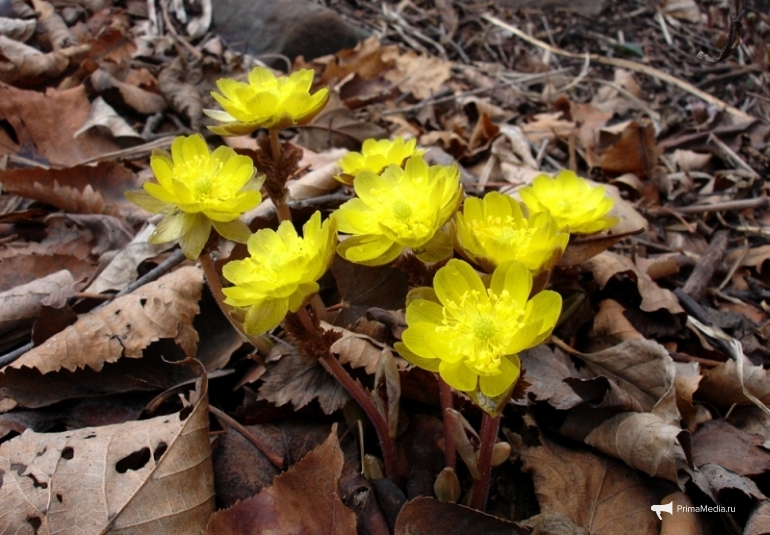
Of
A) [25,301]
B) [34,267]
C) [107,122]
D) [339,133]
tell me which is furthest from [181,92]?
[25,301]

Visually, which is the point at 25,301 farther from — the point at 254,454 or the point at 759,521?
the point at 759,521

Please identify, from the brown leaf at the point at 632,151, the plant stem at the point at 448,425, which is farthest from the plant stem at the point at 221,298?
the brown leaf at the point at 632,151

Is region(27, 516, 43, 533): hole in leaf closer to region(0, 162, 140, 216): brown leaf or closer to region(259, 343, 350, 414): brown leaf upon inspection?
region(259, 343, 350, 414): brown leaf

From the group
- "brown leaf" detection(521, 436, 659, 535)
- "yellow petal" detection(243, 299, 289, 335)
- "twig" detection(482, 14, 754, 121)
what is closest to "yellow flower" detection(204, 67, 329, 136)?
"yellow petal" detection(243, 299, 289, 335)

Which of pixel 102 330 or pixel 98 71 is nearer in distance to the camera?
pixel 102 330

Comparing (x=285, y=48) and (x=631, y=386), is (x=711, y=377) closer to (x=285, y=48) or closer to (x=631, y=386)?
(x=631, y=386)

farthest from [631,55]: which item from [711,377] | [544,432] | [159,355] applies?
[159,355]

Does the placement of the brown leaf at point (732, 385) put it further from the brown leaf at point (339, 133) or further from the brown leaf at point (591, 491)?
the brown leaf at point (339, 133)
